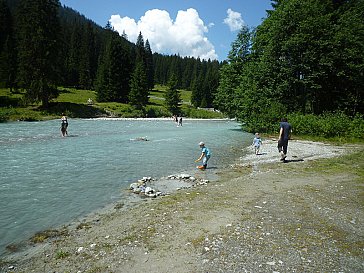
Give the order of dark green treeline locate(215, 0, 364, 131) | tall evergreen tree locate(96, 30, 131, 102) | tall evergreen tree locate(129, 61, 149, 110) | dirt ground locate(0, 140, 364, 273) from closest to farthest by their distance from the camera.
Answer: dirt ground locate(0, 140, 364, 273)
dark green treeline locate(215, 0, 364, 131)
tall evergreen tree locate(129, 61, 149, 110)
tall evergreen tree locate(96, 30, 131, 102)

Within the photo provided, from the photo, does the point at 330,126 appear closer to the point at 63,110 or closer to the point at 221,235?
the point at 221,235

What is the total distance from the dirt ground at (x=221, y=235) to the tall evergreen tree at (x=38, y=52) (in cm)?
5358

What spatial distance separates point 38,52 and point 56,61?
12.3 feet

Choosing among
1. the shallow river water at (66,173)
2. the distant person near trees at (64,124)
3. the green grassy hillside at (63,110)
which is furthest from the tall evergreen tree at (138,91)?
the shallow river water at (66,173)

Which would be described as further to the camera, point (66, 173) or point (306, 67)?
point (306, 67)

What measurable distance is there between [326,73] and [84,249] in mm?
39392

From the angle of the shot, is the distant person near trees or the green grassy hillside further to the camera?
the green grassy hillside

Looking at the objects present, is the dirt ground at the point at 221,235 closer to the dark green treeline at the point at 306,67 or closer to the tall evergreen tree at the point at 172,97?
the dark green treeline at the point at 306,67

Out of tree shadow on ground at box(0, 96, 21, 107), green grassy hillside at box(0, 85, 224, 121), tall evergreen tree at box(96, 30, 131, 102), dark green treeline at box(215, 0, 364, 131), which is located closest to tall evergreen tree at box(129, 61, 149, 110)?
green grassy hillside at box(0, 85, 224, 121)

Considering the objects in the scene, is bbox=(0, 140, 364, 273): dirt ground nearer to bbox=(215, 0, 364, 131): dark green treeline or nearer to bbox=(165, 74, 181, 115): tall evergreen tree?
bbox=(215, 0, 364, 131): dark green treeline

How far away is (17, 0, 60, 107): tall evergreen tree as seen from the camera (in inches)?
2196

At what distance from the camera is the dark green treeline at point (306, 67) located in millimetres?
35656

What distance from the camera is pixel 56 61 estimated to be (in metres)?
59.0

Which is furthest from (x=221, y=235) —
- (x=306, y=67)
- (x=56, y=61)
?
(x=56, y=61)
